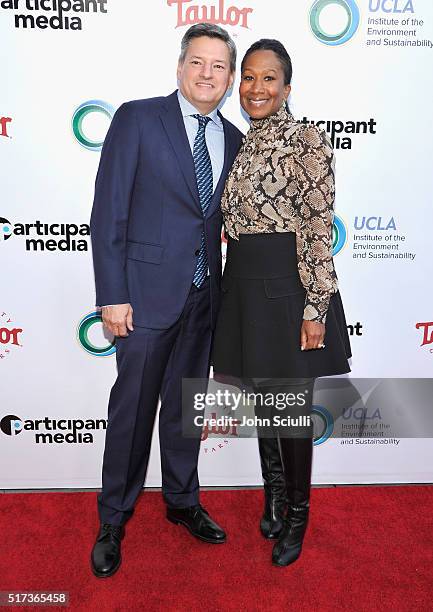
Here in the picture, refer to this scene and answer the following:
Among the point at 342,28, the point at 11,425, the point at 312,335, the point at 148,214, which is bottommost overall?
the point at 11,425

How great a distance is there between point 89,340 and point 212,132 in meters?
1.11

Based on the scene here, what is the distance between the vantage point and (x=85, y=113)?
2.36 meters

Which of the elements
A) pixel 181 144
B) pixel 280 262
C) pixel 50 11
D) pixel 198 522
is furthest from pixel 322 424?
pixel 50 11

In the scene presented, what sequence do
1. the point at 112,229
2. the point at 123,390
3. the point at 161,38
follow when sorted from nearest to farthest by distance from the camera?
the point at 112,229, the point at 123,390, the point at 161,38

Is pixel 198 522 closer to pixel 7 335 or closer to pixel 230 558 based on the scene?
pixel 230 558

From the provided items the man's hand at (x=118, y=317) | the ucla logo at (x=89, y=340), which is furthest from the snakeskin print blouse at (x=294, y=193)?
the ucla logo at (x=89, y=340)

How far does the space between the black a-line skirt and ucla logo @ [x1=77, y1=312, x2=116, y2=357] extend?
2.43 ft

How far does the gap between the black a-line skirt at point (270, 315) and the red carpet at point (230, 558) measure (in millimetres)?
788

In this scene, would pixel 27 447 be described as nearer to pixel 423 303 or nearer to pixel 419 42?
pixel 423 303

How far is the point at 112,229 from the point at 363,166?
3.97 feet

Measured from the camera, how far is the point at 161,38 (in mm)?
2311

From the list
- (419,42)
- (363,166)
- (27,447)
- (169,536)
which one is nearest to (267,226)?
(363,166)

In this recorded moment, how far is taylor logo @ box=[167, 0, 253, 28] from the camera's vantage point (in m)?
2.29

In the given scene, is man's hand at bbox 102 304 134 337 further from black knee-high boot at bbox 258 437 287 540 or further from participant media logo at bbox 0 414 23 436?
participant media logo at bbox 0 414 23 436
